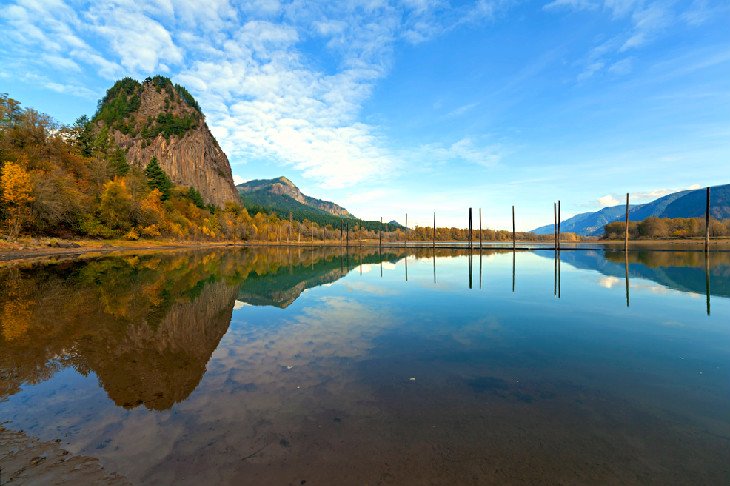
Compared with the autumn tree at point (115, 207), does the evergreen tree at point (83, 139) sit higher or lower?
higher

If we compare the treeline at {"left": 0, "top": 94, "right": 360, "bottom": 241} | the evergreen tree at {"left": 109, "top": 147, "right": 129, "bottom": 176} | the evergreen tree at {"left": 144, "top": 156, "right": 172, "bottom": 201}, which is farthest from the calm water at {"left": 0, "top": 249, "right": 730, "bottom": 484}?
the evergreen tree at {"left": 144, "top": 156, "right": 172, "bottom": 201}

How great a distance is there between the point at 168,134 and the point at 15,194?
14204cm

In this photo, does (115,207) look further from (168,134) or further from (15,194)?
(168,134)

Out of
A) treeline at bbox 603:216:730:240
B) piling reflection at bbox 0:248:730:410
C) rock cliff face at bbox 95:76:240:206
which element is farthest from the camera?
rock cliff face at bbox 95:76:240:206

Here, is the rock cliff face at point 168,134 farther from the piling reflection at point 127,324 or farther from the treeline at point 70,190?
the piling reflection at point 127,324

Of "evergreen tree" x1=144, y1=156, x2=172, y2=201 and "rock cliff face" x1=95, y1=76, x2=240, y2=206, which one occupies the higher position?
"rock cliff face" x1=95, y1=76, x2=240, y2=206

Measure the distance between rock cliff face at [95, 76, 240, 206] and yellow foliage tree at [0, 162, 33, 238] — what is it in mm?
118871

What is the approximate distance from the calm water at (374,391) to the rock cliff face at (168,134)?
170 metres

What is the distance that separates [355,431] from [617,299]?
18.3 metres

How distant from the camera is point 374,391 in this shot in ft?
22.0

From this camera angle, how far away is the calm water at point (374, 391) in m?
4.40

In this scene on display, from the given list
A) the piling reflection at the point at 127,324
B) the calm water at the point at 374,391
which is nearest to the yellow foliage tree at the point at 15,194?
the piling reflection at the point at 127,324

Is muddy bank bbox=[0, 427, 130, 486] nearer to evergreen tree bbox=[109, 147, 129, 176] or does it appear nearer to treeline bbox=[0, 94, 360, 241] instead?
treeline bbox=[0, 94, 360, 241]

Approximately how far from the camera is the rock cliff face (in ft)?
527
